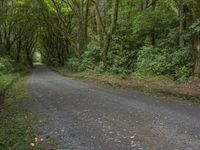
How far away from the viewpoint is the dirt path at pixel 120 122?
21.8 feet

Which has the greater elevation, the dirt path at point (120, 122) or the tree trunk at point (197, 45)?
the tree trunk at point (197, 45)

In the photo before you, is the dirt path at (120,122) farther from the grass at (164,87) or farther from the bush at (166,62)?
the bush at (166,62)

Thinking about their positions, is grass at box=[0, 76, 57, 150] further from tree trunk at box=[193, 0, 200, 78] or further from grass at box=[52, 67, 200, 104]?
tree trunk at box=[193, 0, 200, 78]

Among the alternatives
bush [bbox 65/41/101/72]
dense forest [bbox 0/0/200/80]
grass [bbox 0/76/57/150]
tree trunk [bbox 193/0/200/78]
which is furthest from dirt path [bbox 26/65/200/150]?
bush [bbox 65/41/101/72]

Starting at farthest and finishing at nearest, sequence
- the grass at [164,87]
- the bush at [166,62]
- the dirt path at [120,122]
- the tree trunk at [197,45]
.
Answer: the bush at [166,62] < the tree trunk at [197,45] < the grass at [164,87] < the dirt path at [120,122]

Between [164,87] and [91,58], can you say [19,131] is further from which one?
[91,58]

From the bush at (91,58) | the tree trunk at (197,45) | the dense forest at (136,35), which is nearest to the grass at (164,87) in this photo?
the tree trunk at (197,45)

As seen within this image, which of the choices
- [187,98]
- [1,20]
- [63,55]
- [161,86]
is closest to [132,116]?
[187,98]

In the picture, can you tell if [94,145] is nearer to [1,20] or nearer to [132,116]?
[132,116]

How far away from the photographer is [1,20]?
3238 cm

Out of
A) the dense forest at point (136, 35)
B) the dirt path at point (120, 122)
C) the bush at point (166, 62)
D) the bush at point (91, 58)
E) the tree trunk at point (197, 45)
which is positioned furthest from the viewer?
the bush at point (91, 58)

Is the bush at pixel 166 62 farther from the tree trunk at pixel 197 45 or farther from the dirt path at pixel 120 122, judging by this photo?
the dirt path at pixel 120 122

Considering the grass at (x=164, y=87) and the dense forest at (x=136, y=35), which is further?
the dense forest at (x=136, y=35)

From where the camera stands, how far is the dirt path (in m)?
6.64
